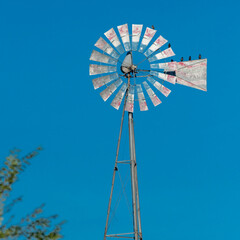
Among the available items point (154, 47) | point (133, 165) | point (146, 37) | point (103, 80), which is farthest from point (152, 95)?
point (133, 165)

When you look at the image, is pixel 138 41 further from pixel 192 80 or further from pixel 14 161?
pixel 14 161

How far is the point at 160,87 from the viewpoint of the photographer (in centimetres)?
1978

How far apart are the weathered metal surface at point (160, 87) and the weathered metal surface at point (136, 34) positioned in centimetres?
135

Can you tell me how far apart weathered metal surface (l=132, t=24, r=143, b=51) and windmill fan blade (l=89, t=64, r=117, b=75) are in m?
1.14

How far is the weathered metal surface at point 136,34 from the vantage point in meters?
19.8

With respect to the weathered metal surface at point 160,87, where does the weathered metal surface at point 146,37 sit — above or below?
above

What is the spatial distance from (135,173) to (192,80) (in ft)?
14.1

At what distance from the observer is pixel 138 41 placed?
19750 millimetres

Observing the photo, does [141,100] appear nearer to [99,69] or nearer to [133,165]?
[99,69]

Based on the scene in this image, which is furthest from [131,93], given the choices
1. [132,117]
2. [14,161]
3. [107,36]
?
[14,161]

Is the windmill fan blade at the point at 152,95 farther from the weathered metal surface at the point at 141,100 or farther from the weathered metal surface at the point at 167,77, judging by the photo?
the weathered metal surface at the point at 167,77

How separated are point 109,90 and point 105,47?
1.66 metres

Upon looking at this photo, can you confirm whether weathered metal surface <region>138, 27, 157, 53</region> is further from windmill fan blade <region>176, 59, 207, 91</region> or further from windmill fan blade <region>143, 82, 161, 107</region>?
windmill fan blade <region>176, 59, 207, 91</region>

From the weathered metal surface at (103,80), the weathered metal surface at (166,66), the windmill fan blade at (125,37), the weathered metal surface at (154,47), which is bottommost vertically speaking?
the weathered metal surface at (103,80)
